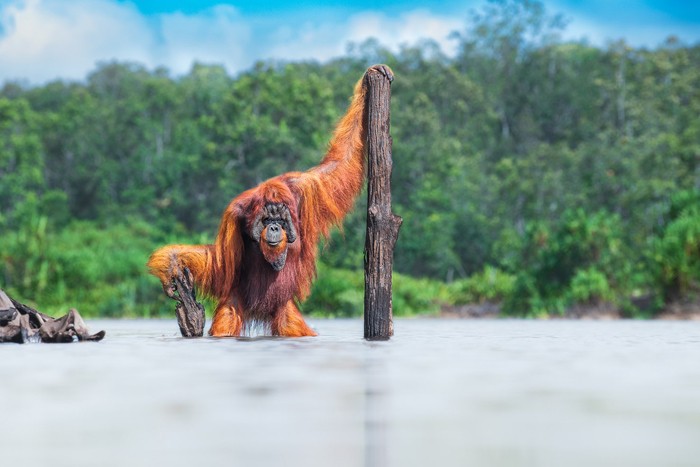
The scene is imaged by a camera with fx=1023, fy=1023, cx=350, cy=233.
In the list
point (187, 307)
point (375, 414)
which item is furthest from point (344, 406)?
point (187, 307)

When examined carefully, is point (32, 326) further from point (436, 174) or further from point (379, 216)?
point (436, 174)


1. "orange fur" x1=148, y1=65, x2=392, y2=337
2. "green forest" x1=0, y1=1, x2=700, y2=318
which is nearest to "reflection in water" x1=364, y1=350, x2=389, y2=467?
"orange fur" x1=148, y1=65, x2=392, y2=337

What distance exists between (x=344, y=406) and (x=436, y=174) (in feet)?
69.3

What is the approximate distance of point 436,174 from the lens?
2427 cm

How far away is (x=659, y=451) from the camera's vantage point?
2541 mm

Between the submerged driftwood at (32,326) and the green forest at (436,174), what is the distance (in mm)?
7143

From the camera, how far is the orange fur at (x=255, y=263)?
19.9ft

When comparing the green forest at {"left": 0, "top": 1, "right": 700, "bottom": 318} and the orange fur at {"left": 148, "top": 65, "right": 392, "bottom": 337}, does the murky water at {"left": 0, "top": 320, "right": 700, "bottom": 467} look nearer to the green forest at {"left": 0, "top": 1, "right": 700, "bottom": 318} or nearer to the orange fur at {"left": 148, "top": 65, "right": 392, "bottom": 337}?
the orange fur at {"left": 148, "top": 65, "right": 392, "bottom": 337}

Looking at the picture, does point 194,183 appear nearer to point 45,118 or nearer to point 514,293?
point 45,118

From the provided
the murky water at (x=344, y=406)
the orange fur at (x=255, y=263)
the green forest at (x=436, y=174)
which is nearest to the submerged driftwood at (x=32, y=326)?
the murky water at (x=344, y=406)

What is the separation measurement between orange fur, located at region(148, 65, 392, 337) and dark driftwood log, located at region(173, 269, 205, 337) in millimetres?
50

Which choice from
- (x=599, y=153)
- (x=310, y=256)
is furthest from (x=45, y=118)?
(x=310, y=256)

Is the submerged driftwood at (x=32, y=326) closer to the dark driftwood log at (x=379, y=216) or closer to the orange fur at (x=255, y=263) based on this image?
the orange fur at (x=255, y=263)

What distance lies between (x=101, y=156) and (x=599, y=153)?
15234 millimetres
